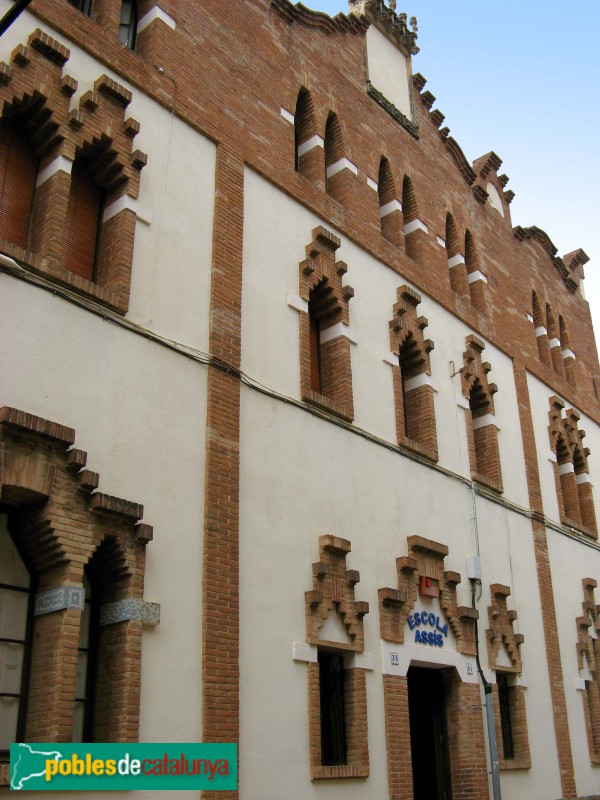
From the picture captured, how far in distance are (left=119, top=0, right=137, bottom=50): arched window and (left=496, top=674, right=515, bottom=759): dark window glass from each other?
421 inches

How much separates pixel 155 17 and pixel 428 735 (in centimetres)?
1041

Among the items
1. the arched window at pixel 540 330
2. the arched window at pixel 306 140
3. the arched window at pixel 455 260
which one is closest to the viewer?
the arched window at pixel 306 140

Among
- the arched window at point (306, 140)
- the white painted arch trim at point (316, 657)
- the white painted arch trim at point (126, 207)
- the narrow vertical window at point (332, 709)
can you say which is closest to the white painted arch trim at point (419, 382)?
the arched window at point (306, 140)

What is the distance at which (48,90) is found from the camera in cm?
970

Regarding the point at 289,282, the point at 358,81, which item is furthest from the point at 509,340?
the point at 289,282

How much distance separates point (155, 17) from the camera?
11727 mm

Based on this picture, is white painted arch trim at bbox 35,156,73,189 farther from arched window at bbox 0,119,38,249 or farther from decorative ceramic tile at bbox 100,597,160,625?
decorative ceramic tile at bbox 100,597,160,625

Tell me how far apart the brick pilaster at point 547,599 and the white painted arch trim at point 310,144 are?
21.5ft

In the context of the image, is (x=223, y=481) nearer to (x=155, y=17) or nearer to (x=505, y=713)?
(x=155, y=17)

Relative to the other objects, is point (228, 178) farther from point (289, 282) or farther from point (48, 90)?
point (48, 90)

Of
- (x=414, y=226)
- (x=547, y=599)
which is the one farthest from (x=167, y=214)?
(x=547, y=599)

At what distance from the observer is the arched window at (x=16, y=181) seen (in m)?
9.31

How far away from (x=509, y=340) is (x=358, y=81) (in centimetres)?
585

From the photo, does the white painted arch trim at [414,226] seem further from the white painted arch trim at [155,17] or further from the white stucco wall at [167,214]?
the white painted arch trim at [155,17]
